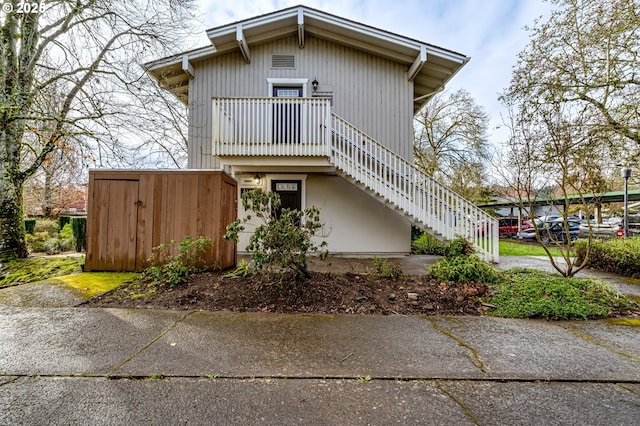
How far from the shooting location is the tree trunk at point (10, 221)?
20.6ft

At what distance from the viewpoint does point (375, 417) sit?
1.67 meters

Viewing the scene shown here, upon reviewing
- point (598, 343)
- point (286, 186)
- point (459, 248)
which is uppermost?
point (286, 186)

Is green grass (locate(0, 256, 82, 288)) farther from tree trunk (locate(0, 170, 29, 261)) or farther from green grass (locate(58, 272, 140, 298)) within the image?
green grass (locate(58, 272, 140, 298))

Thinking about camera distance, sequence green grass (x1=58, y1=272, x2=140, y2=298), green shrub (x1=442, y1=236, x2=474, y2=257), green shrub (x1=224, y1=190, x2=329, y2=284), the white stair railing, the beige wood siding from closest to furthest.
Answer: green shrub (x1=224, y1=190, x2=329, y2=284)
green grass (x1=58, y1=272, x2=140, y2=298)
green shrub (x1=442, y1=236, x2=474, y2=257)
the white stair railing
the beige wood siding

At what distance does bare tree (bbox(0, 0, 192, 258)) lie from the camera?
19.9ft

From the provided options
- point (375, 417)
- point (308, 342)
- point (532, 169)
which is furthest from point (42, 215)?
point (532, 169)

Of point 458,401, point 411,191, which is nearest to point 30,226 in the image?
point 411,191

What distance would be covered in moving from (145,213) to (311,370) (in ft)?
15.9

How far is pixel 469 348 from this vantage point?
8.56 feet

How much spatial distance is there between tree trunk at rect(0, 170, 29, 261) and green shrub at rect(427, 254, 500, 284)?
31.4ft

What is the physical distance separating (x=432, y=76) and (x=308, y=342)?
904cm

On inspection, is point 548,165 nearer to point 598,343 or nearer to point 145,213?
point 598,343

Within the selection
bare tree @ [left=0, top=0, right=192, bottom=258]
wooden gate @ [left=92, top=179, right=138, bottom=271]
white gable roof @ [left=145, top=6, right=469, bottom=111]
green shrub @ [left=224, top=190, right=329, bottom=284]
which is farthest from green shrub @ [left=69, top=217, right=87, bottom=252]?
green shrub @ [left=224, top=190, right=329, bottom=284]

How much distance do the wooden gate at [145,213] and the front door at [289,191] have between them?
2608mm
